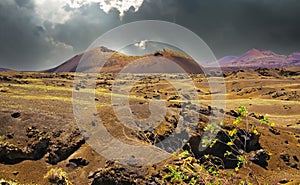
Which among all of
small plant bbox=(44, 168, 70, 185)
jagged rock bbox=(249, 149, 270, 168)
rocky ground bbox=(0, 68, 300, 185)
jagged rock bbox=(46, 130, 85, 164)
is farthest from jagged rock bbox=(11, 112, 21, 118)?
jagged rock bbox=(249, 149, 270, 168)

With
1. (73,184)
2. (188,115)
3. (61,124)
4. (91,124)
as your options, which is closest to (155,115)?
(188,115)

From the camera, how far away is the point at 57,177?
22844mm

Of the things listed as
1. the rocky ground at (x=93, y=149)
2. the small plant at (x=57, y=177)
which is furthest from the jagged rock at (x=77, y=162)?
the small plant at (x=57, y=177)

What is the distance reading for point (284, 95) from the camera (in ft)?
343

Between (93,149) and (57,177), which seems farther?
(93,149)

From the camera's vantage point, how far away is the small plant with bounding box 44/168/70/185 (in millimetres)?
22734

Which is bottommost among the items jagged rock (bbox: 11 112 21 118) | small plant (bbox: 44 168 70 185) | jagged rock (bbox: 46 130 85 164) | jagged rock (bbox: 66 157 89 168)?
small plant (bbox: 44 168 70 185)

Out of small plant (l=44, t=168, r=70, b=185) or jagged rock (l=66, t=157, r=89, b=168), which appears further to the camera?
jagged rock (l=66, t=157, r=89, b=168)

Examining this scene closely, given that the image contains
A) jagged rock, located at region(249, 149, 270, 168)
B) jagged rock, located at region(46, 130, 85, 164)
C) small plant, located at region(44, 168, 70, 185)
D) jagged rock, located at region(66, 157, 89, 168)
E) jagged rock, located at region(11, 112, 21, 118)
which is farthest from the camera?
jagged rock, located at region(249, 149, 270, 168)

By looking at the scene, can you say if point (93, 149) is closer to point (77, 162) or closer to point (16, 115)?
point (77, 162)

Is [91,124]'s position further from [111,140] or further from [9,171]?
[9,171]

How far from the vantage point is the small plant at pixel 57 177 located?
74.6 ft

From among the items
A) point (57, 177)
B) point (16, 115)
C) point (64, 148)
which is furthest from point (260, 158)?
point (16, 115)

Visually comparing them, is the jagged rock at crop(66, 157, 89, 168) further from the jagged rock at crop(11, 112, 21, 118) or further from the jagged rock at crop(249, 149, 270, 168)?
the jagged rock at crop(249, 149, 270, 168)
